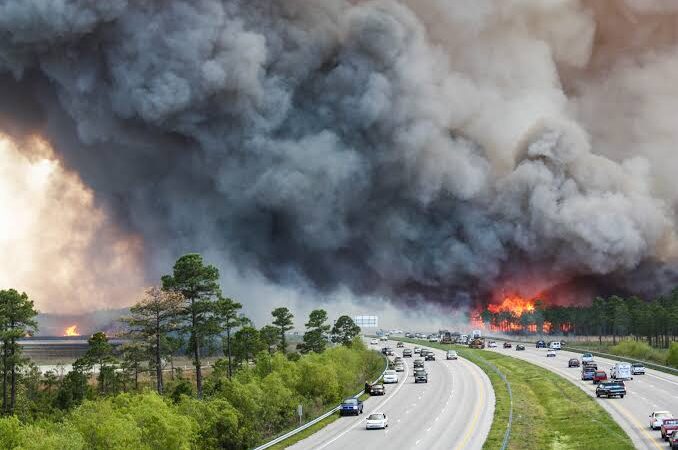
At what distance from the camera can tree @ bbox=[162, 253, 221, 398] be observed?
78.9 m

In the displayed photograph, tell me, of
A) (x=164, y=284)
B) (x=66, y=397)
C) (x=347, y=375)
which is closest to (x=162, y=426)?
(x=164, y=284)

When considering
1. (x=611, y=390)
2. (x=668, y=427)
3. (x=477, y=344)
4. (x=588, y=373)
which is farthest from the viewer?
(x=477, y=344)

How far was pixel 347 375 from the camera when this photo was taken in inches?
3445

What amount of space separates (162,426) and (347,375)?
160ft

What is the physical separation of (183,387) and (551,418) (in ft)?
133

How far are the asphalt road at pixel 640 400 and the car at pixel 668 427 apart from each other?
48cm

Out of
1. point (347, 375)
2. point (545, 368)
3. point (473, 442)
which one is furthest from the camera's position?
point (545, 368)

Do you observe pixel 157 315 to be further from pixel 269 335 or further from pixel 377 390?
pixel 269 335

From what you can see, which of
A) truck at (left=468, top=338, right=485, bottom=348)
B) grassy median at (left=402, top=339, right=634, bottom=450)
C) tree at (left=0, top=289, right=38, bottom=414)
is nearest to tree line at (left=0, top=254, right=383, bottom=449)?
tree at (left=0, top=289, right=38, bottom=414)

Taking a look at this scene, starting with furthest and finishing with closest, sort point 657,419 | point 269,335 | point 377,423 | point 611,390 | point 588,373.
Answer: point 269,335, point 588,373, point 611,390, point 377,423, point 657,419

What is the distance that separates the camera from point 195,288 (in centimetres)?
8100

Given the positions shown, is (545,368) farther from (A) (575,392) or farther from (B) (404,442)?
(B) (404,442)

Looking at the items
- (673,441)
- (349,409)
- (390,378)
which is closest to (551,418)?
(349,409)

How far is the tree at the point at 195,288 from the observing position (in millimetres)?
78875
